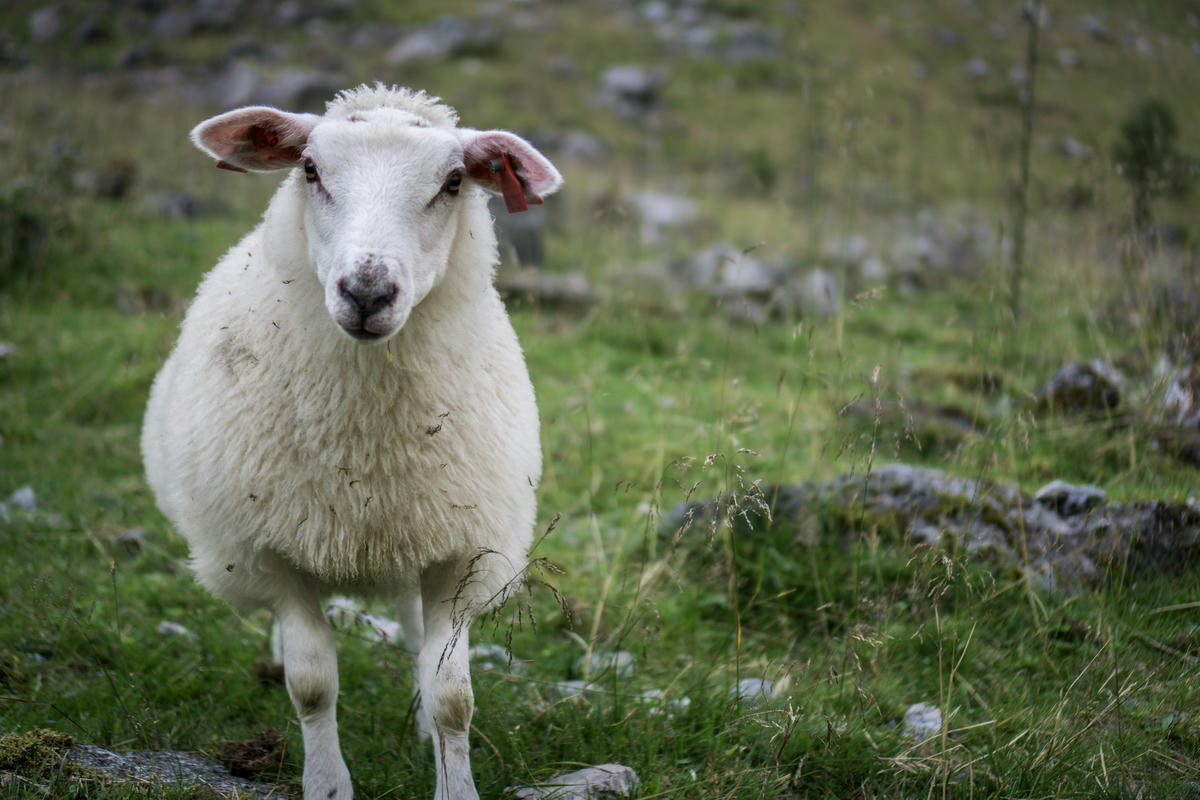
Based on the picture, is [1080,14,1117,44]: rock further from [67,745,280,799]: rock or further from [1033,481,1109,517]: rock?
[67,745,280,799]: rock

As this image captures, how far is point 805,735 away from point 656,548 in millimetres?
1501

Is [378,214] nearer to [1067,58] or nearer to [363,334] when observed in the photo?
[363,334]

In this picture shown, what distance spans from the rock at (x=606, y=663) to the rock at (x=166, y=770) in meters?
1.02

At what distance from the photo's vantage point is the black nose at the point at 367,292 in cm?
204

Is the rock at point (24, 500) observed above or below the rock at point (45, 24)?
above

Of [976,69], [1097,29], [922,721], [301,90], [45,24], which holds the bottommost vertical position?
[45,24]

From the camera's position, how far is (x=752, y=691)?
2.80 m

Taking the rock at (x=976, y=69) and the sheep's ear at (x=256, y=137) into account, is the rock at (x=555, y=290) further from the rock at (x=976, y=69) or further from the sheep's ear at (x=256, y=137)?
the rock at (x=976, y=69)

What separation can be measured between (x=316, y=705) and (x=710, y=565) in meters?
1.74

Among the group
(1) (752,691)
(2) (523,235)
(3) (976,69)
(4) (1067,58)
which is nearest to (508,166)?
(1) (752,691)

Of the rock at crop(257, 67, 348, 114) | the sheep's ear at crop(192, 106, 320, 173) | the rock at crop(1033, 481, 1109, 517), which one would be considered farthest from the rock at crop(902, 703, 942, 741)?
the rock at crop(257, 67, 348, 114)

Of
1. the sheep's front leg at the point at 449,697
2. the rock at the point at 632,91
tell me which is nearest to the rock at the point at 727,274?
the sheep's front leg at the point at 449,697

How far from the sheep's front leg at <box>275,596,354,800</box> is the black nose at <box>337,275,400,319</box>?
98cm

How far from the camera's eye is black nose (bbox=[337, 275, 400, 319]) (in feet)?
6.68
